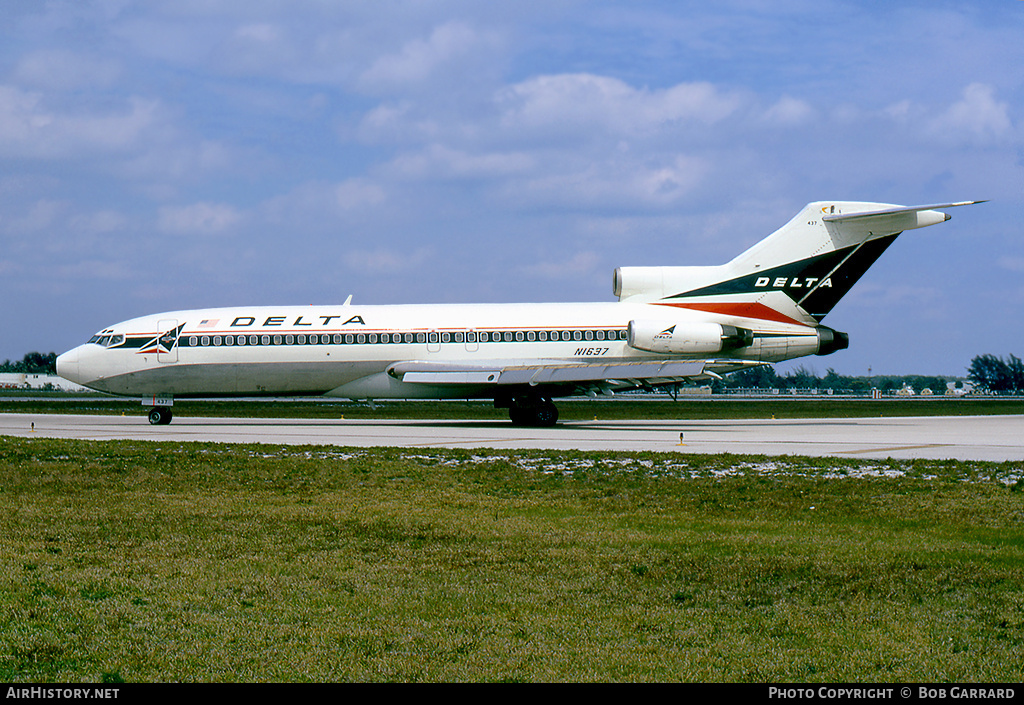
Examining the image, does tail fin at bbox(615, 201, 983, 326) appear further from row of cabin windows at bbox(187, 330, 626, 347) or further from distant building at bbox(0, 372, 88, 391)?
distant building at bbox(0, 372, 88, 391)

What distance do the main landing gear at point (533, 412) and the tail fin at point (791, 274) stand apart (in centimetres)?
519

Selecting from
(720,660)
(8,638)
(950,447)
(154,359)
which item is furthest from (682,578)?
(154,359)

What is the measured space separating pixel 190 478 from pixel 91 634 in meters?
9.46

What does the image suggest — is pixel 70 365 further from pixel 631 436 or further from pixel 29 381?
pixel 29 381

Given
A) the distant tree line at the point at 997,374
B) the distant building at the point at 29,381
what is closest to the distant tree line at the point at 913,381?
the distant tree line at the point at 997,374

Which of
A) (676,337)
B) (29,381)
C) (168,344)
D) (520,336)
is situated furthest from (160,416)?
(29,381)

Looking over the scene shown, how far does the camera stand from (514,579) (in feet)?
26.2

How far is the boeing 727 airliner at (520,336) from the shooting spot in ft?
101

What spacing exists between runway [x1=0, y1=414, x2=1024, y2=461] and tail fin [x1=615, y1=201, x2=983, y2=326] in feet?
14.4

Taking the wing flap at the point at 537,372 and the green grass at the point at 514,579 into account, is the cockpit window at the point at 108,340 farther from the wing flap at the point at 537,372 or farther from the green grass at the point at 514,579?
the green grass at the point at 514,579

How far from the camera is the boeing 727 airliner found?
101 ft

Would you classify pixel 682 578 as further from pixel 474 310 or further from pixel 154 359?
pixel 154 359

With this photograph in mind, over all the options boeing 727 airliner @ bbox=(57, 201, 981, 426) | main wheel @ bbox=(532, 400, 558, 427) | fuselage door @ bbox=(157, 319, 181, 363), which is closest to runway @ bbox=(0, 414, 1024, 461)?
main wheel @ bbox=(532, 400, 558, 427)

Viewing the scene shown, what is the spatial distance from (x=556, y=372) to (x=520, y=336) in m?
2.22
